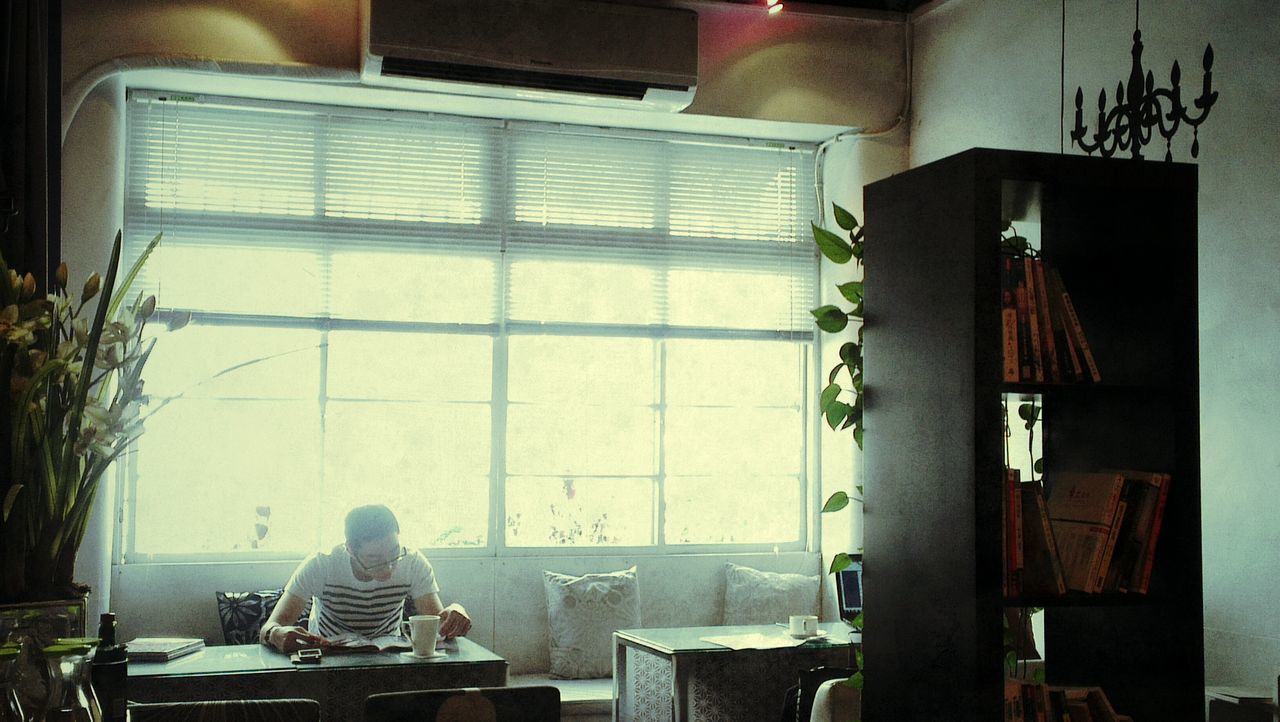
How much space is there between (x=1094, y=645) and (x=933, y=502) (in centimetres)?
63

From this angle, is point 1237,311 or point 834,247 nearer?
point 834,247

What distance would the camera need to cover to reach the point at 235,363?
570cm

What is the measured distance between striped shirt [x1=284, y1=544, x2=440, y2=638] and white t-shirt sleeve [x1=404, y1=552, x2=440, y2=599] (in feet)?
0.25

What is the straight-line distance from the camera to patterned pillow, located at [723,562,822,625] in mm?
6297

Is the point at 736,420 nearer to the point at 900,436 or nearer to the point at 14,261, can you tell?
the point at 900,436

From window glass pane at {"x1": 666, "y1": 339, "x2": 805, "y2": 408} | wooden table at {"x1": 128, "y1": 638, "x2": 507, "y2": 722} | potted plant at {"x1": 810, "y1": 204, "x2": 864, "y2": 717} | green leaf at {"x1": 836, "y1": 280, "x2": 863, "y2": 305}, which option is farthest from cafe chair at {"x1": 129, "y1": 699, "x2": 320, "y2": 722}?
window glass pane at {"x1": 666, "y1": 339, "x2": 805, "y2": 408}

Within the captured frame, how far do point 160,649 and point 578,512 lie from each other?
106 inches

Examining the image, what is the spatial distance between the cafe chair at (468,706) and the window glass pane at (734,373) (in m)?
3.90

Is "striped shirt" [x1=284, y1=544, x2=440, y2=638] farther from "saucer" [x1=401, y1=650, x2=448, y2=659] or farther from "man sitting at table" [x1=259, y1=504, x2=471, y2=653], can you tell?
"saucer" [x1=401, y1=650, x2=448, y2=659]

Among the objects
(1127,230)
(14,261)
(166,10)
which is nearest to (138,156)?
(166,10)

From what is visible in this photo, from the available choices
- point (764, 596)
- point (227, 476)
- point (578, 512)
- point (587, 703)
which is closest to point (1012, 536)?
point (587, 703)

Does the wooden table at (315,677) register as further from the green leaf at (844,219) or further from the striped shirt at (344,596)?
the green leaf at (844,219)

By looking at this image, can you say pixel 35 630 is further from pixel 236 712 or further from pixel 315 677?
pixel 315 677

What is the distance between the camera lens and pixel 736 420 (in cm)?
658
